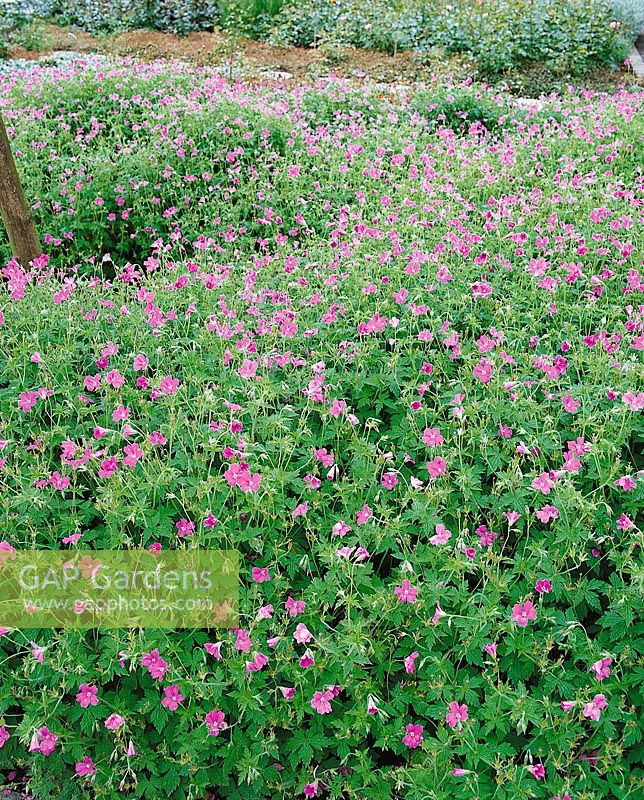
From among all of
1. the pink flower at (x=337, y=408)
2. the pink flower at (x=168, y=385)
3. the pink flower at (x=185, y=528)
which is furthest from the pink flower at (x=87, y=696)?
the pink flower at (x=337, y=408)

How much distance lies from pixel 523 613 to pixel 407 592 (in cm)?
38

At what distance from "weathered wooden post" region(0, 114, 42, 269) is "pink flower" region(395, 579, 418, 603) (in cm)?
375

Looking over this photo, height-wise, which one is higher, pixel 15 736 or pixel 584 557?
pixel 584 557

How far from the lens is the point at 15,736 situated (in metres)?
2.54

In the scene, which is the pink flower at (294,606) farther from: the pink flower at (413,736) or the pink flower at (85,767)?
the pink flower at (85,767)

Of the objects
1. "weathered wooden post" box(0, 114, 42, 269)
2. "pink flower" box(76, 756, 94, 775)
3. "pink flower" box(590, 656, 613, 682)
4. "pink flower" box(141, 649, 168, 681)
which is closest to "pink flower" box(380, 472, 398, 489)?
"pink flower" box(590, 656, 613, 682)

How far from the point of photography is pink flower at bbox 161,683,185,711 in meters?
2.37

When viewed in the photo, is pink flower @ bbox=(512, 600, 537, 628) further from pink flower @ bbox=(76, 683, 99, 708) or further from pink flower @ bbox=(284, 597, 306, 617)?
pink flower @ bbox=(76, 683, 99, 708)

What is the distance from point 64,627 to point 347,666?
974 mm

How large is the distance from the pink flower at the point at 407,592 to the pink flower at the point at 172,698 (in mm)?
762

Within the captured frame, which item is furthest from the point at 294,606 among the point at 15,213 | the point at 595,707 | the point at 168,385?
the point at 15,213

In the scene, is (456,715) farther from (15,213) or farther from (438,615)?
(15,213)

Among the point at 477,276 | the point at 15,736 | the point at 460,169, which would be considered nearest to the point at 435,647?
the point at 15,736

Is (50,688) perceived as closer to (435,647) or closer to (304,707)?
(304,707)
